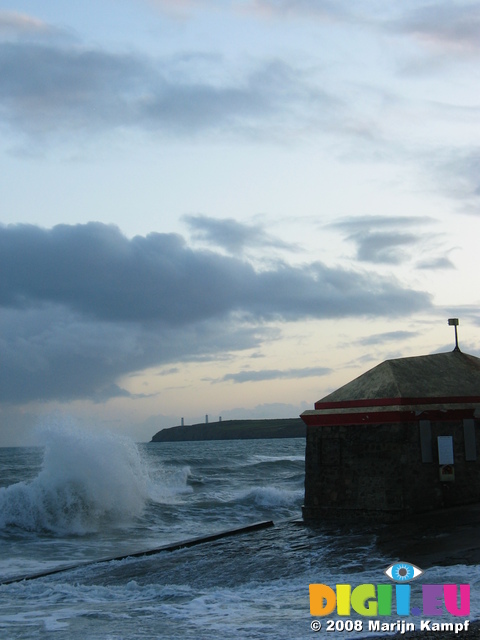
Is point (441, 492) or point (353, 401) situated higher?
point (353, 401)

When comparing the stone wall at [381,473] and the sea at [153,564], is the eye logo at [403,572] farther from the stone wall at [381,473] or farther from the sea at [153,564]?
the stone wall at [381,473]

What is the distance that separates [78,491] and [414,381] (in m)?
12.6

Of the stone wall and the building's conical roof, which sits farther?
the building's conical roof

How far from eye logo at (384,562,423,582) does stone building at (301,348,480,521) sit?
365 cm

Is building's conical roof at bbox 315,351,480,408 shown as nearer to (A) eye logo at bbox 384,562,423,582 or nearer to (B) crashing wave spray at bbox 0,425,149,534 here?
(A) eye logo at bbox 384,562,423,582

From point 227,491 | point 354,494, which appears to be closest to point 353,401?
point 354,494

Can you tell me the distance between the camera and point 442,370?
15820 mm

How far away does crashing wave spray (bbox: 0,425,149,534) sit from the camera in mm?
21672

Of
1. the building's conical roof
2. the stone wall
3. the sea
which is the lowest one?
the sea

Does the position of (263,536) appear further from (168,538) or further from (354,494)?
(168,538)

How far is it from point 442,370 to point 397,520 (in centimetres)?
353

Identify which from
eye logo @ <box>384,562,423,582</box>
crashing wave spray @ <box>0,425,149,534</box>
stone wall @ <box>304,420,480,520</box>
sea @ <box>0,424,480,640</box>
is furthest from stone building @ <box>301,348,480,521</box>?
crashing wave spray @ <box>0,425,149,534</box>

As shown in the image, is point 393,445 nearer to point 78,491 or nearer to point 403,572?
point 403,572

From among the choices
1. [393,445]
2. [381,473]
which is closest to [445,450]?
[393,445]
